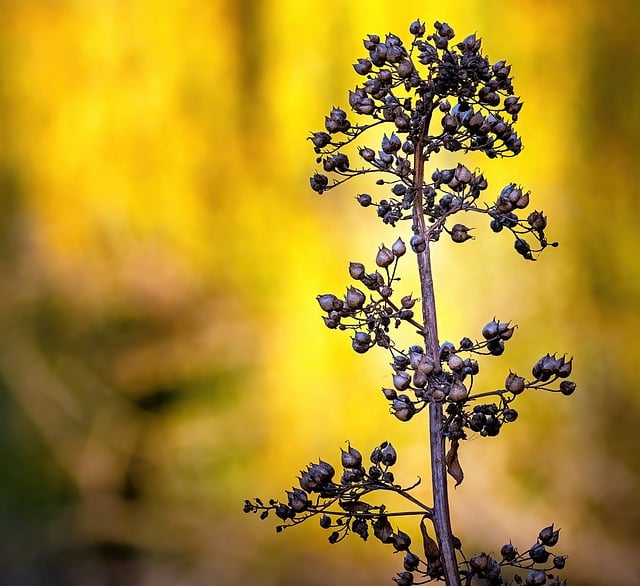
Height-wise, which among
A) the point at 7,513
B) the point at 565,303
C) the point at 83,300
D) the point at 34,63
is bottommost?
the point at 7,513

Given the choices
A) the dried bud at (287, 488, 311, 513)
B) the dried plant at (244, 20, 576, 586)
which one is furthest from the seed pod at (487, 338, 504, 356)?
the dried bud at (287, 488, 311, 513)

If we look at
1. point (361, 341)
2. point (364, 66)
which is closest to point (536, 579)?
point (361, 341)

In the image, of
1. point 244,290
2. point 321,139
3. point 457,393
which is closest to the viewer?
point 457,393

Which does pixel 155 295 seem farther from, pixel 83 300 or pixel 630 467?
pixel 630 467

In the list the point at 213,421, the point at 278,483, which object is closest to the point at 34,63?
the point at 213,421

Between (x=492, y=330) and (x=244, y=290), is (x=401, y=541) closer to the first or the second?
(x=492, y=330)
